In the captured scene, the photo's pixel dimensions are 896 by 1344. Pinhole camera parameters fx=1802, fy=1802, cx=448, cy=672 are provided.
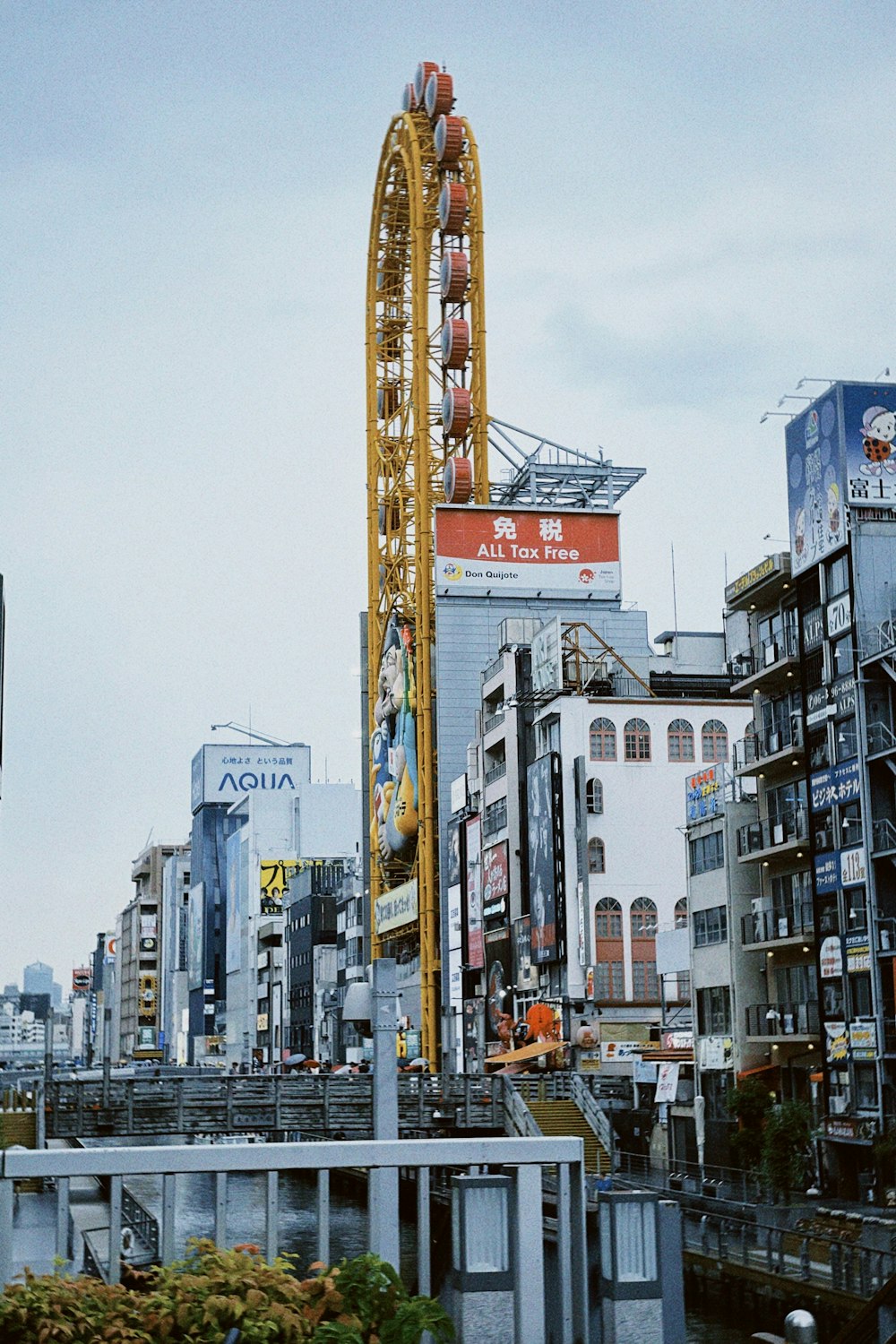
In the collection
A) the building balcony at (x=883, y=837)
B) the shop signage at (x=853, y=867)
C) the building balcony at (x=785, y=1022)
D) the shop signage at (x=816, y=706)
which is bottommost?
the building balcony at (x=785, y=1022)

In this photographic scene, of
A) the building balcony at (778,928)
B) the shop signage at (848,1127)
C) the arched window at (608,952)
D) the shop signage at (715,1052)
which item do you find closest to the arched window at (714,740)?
the arched window at (608,952)

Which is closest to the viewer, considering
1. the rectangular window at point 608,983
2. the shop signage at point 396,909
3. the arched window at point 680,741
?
the rectangular window at point 608,983

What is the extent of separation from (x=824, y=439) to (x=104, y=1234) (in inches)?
1353

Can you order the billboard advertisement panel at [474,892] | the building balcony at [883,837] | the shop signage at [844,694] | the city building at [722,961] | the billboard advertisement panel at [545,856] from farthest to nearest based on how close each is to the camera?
the billboard advertisement panel at [474,892] < the billboard advertisement panel at [545,856] < the city building at [722,961] < the shop signage at [844,694] < the building balcony at [883,837]

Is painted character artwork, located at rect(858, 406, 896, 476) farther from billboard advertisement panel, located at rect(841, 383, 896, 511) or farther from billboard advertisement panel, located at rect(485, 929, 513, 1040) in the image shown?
billboard advertisement panel, located at rect(485, 929, 513, 1040)

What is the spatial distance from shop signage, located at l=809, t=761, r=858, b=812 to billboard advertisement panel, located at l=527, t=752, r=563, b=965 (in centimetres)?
3115

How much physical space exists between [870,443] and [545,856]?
124 ft

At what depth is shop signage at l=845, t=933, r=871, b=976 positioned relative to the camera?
55344mm

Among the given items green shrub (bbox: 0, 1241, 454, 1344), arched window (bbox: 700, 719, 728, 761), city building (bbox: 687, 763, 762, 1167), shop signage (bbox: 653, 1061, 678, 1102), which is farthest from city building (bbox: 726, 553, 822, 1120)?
green shrub (bbox: 0, 1241, 454, 1344)

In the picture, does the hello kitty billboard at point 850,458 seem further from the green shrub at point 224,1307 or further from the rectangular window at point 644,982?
the green shrub at point 224,1307

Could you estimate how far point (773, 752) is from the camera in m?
63.9

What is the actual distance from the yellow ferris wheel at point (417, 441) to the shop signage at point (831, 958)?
55.0m

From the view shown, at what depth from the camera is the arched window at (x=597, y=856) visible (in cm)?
9088

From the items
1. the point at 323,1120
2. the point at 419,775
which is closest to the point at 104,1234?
the point at 323,1120
